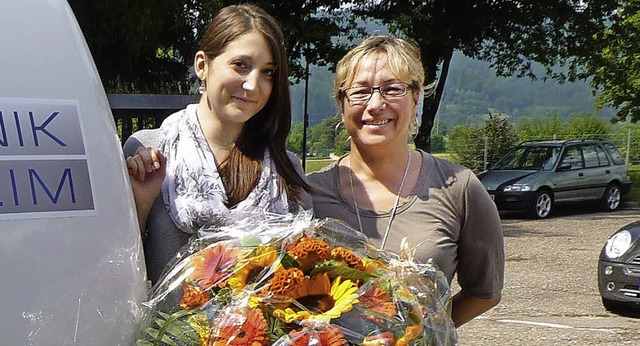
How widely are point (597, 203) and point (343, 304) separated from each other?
58.6 ft

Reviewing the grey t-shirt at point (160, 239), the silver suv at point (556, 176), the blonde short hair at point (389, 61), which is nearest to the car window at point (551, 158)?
the silver suv at point (556, 176)

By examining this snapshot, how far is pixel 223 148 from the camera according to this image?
2.45 metres

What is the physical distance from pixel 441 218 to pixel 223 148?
810mm

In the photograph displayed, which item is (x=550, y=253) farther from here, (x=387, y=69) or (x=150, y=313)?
(x=150, y=313)

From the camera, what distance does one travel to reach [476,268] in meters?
3.00

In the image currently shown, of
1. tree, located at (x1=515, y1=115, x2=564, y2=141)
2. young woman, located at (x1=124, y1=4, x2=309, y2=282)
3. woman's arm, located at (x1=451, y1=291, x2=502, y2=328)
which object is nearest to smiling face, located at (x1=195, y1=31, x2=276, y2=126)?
young woman, located at (x1=124, y1=4, x2=309, y2=282)

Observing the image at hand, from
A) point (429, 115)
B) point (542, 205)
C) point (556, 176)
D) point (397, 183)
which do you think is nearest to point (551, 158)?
point (556, 176)

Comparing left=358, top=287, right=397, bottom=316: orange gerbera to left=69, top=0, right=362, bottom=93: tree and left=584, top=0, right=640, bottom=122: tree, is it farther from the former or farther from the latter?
left=584, top=0, right=640, bottom=122: tree

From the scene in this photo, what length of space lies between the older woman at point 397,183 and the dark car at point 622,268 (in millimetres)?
5666

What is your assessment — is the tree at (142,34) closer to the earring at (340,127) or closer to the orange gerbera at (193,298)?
the earring at (340,127)

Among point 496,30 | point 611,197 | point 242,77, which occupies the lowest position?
point 611,197

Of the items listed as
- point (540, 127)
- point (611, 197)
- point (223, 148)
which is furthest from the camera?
point (540, 127)

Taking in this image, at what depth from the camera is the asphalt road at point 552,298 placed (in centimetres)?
805

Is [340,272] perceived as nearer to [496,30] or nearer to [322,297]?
[322,297]
